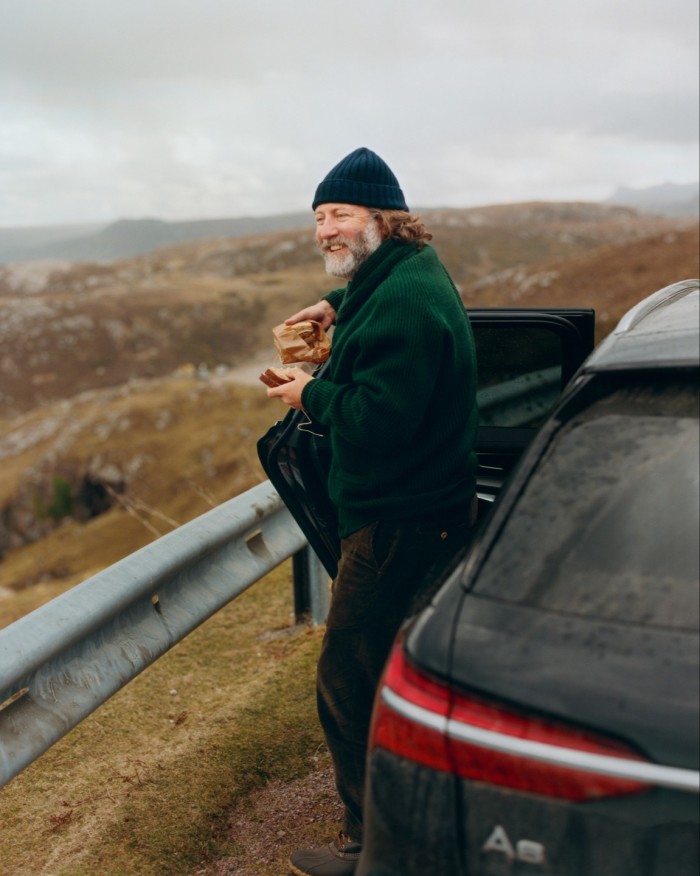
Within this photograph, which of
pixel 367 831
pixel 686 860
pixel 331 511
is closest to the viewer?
pixel 686 860

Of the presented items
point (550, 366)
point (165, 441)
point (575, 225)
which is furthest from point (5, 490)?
point (575, 225)

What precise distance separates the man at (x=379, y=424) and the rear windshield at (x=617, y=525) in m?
0.73

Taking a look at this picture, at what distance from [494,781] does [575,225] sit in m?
194

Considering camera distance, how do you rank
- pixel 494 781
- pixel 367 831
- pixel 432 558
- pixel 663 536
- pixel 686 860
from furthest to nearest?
pixel 432 558 → pixel 367 831 → pixel 663 536 → pixel 494 781 → pixel 686 860

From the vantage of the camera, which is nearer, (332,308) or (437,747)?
(437,747)

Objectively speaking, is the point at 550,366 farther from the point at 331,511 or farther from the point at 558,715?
the point at 558,715

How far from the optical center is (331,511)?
316 centimetres

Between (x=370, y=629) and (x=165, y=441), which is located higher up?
(x=370, y=629)

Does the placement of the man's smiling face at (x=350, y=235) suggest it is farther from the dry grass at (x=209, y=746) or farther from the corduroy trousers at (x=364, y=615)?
the dry grass at (x=209, y=746)

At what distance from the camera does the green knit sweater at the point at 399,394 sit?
248 centimetres

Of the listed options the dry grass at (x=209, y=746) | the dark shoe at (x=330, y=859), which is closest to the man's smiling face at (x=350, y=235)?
the dark shoe at (x=330, y=859)

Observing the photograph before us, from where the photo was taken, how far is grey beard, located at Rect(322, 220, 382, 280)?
2.74 meters

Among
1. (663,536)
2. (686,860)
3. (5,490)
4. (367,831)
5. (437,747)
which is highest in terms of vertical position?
(663,536)

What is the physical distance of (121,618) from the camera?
10.8 ft
